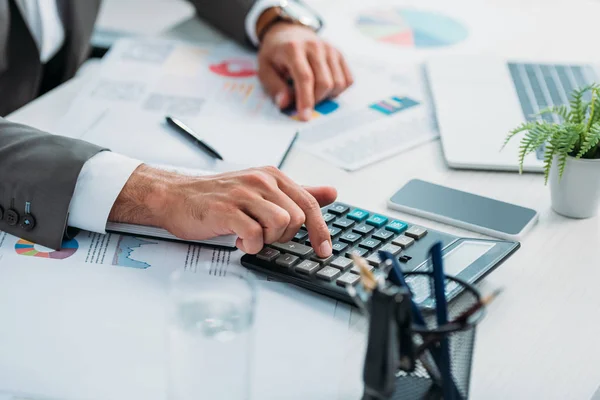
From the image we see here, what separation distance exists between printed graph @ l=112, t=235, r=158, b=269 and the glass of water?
0.79 feet

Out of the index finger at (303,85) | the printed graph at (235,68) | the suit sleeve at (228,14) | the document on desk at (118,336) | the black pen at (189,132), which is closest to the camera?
the document on desk at (118,336)

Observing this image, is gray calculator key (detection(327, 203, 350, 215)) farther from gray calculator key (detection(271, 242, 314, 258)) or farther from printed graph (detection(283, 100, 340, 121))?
printed graph (detection(283, 100, 340, 121))

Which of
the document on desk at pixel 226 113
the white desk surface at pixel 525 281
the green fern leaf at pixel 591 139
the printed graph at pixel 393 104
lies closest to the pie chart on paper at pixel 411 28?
the document on desk at pixel 226 113

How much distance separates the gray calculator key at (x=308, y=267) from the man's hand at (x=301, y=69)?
1.43 ft

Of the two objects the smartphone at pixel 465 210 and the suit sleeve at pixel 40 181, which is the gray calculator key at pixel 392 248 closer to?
the smartphone at pixel 465 210

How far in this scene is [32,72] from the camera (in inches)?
56.1

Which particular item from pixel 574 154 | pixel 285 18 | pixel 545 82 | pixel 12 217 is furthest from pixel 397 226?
pixel 285 18

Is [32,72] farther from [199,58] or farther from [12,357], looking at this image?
[12,357]

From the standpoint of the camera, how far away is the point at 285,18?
1.46 meters

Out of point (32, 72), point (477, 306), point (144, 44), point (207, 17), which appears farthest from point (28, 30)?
point (477, 306)

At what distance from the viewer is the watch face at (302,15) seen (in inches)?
57.1

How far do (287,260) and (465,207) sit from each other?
27cm

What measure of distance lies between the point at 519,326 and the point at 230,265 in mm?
313

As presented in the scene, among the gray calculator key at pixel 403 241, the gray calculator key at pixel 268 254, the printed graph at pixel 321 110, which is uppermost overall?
the gray calculator key at pixel 403 241
